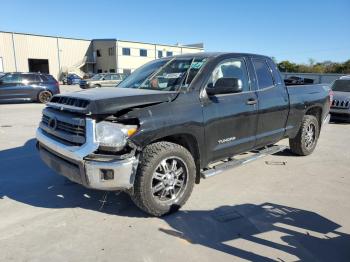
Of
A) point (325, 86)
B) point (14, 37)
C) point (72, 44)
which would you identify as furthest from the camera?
point (72, 44)

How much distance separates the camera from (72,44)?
182ft

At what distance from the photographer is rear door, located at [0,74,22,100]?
52.2ft

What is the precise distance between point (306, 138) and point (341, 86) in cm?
679

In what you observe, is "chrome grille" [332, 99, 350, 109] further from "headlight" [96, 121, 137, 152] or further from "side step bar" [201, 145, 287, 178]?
"headlight" [96, 121, 137, 152]

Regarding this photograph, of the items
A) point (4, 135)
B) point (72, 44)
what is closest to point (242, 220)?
point (4, 135)

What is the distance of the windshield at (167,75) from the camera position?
4.23 metres

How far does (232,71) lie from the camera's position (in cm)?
480

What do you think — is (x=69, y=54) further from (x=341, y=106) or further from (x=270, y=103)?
(x=270, y=103)

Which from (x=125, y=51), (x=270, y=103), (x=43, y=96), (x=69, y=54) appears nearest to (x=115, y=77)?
(x=43, y=96)

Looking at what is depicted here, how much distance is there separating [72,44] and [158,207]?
5666cm

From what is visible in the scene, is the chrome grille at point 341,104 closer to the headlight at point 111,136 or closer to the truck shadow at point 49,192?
the truck shadow at point 49,192

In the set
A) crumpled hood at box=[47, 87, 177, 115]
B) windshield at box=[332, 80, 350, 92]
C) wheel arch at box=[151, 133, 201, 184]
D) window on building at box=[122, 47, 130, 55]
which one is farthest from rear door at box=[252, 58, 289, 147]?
window on building at box=[122, 47, 130, 55]

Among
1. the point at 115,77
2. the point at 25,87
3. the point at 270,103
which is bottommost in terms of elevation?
the point at 25,87

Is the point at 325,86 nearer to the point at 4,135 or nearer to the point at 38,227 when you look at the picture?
the point at 38,227
